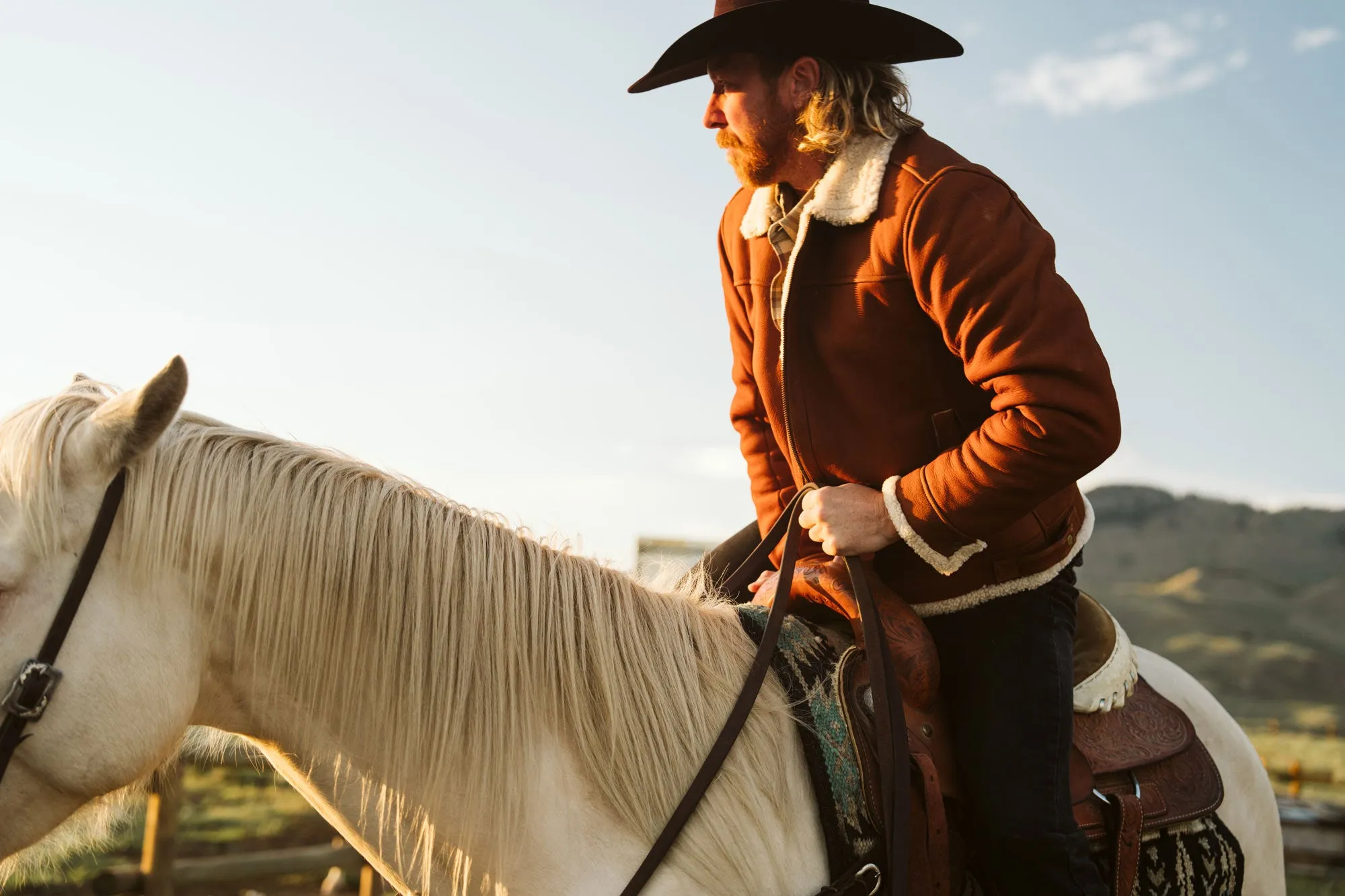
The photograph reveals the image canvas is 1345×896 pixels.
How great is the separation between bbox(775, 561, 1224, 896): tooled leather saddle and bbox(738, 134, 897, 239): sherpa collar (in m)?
0.81

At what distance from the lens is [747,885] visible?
6.04 ft

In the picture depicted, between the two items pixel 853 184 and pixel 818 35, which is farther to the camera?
pixel 818 35

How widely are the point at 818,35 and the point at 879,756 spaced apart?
168 cm

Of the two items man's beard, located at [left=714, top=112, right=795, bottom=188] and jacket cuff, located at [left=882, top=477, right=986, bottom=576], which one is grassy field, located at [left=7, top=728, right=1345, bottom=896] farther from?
jacket cuff, located at [left=882, top=477, right=986, bottom=576]

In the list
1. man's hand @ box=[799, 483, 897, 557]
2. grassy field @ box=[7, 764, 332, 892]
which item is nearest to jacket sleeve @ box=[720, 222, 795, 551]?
man's hand @ box=[799, 483, 897, 557]

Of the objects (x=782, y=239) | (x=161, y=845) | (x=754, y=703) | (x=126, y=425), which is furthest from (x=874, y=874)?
(x=161, y=845)

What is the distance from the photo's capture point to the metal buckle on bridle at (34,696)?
63.6 inches

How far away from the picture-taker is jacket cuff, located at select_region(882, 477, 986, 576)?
6.84ft

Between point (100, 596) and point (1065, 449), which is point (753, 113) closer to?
point (1065, 449)

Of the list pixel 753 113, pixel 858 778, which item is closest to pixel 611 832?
pixel 858 778

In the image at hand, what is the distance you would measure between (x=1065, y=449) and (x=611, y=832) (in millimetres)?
1142

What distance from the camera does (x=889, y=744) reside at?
1.96 metres

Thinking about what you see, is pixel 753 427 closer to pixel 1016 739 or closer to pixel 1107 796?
pixel 1016 739

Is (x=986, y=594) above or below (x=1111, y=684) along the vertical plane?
above
